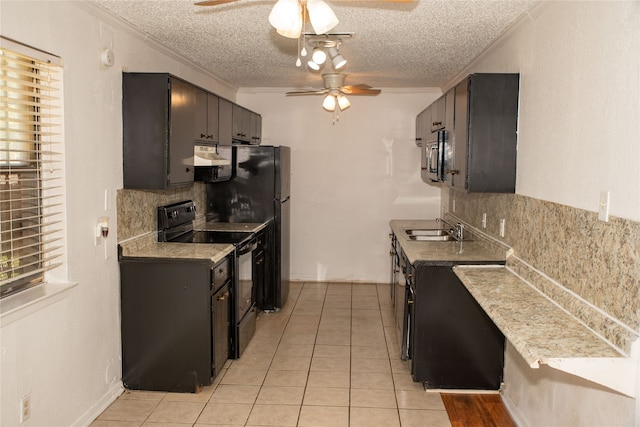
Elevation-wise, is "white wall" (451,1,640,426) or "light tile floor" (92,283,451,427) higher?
"white wall" (451,1,640,426)

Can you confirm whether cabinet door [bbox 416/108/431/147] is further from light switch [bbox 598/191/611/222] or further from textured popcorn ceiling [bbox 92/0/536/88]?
light switch [bbox 598/191/611/222]

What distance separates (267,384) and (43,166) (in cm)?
211

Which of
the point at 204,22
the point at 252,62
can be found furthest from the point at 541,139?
the point at 252,62

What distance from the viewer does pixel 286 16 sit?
2.03 metres

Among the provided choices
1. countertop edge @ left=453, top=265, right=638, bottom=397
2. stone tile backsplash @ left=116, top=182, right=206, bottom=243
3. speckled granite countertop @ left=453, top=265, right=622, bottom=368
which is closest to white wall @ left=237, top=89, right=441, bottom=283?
stone tile backsplash @ left=116, top=182, right=206, bottom=243

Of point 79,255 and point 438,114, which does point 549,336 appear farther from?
point 438,114

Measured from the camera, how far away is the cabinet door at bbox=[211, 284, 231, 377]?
3.87m

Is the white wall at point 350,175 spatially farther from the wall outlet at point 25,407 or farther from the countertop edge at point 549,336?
the wall outlet at point 25,407

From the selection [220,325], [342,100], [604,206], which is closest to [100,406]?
[220,325]

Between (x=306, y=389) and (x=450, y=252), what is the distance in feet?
4.67

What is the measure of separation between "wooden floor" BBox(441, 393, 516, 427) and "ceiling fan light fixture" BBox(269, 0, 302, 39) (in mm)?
2532

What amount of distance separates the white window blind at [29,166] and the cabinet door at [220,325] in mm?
1172

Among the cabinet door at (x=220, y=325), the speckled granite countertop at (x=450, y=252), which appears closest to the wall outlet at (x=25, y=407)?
the cabinet door at (x=220, y=325)

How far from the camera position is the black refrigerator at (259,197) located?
18.6 ft
